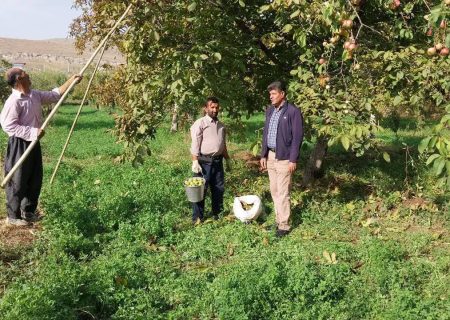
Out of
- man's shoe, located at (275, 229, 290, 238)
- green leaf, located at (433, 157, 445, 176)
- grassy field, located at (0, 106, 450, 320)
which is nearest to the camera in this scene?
green leaf, located at (433, 157, 445, 176)

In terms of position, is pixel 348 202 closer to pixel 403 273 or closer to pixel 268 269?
pixel 403 273

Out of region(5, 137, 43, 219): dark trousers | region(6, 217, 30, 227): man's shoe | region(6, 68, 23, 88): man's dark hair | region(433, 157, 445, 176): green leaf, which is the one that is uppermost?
region(6, 68, 23, 88): man's dark hair

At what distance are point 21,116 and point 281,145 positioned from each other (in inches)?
119

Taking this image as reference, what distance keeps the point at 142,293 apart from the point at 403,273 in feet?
7.66

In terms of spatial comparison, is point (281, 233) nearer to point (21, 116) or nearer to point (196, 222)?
point (196, 222)

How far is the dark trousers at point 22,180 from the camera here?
5.44 m

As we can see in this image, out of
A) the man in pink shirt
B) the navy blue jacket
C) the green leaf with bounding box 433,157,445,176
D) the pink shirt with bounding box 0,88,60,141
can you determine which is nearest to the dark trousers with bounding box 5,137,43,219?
the man in pink shirt

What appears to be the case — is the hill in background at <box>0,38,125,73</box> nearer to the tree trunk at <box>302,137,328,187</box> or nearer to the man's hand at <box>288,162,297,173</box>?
the tree trunk at <box>302,137,328,187</box>

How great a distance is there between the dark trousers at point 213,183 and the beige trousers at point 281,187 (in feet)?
2.25

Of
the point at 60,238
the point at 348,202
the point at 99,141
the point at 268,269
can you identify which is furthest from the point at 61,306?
the point at 99,141

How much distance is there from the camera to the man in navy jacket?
520cm

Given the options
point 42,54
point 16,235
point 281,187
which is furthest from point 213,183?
point 42,54

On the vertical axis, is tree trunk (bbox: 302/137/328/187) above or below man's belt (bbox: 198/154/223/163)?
below

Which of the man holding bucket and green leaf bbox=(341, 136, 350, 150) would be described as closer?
green leaf bbox=(341, 136, 350, 150)
